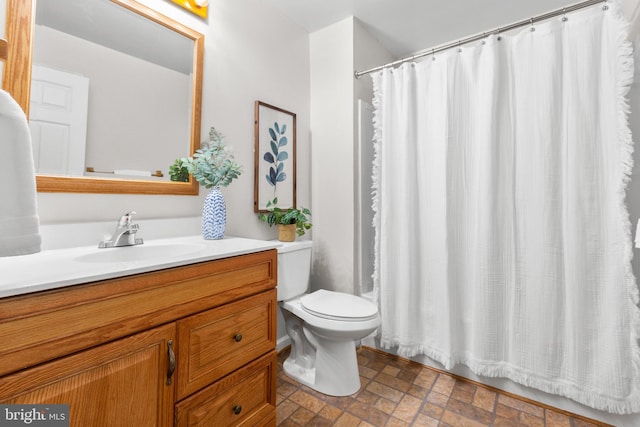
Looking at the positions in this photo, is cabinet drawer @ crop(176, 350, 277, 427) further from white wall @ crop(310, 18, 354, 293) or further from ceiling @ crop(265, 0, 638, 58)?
ceiling @ crop(265, 0, 638, 58)

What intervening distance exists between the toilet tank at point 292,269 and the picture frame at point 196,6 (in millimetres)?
1307

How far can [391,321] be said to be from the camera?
1.91 m

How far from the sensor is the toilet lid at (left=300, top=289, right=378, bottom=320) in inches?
59.7

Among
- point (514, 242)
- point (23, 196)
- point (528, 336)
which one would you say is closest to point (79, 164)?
point (23, 196)

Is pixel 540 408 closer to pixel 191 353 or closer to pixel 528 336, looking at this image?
pixel 528 336

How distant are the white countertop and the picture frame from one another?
3.89 ft

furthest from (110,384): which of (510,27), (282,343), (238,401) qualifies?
(510,27)

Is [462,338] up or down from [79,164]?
down

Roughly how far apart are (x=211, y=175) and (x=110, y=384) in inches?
36.3

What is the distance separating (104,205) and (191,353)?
75cm

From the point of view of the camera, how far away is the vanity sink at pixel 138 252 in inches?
42.7

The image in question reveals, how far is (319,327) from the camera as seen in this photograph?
152 centimetres

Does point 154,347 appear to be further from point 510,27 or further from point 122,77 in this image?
point 510,27

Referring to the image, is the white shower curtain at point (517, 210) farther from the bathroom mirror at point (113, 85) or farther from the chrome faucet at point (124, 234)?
the chrome faucet at point (124, 234)
